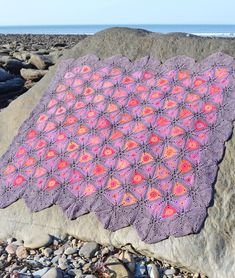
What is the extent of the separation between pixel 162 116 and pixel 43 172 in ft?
4.51

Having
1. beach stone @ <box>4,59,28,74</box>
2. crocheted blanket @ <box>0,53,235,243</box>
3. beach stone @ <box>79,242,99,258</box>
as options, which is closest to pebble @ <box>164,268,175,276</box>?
crocheted blanket @ <box>0,53,235,243</box>

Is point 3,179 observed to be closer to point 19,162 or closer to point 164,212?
point 19,162

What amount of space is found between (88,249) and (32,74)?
781 centimetres

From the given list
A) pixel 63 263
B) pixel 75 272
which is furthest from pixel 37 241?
pixel 75 272

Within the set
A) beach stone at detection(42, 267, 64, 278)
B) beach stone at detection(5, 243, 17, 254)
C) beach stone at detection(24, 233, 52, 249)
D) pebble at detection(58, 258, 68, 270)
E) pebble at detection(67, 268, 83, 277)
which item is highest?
beach stone at detection(42, 267, 64, 278)

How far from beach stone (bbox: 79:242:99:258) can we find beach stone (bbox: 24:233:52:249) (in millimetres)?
379

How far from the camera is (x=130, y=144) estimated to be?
4887mm

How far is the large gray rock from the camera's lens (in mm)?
3949

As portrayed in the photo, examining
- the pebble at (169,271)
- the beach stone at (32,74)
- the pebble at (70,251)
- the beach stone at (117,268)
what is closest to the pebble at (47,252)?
the pebble at (70,251)

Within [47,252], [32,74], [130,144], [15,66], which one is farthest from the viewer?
[15,66]

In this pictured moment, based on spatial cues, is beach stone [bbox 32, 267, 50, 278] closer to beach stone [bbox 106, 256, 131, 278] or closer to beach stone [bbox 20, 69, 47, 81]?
beach stone [bbox 106, 256, 131, 278]

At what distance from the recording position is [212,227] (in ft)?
13.3

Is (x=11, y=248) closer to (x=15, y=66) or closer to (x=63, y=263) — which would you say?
(x=63, y=263)

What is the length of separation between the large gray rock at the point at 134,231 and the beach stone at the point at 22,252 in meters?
0.20
